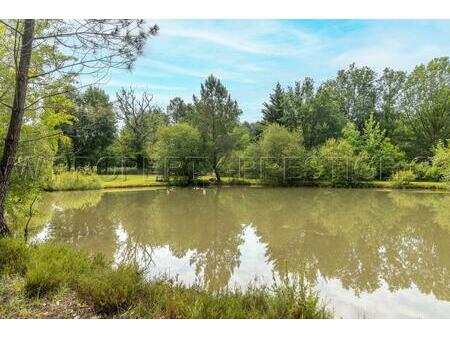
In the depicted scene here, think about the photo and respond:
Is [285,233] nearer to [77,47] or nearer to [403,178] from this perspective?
[77,47]

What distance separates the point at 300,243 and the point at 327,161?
52.3ft

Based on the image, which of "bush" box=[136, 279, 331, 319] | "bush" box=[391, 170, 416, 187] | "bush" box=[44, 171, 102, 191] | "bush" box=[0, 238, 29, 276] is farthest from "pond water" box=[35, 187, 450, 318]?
"bush" box=[391, 170, 416, 187]

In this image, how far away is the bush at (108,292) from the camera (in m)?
3.46

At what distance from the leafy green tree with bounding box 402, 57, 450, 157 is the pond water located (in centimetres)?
1465

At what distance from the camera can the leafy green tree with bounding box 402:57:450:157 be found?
29.7m

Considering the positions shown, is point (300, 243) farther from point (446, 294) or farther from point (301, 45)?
point (301, 45)

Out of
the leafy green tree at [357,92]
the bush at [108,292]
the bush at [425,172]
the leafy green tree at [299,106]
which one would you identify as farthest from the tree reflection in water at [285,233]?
the leafy green tree at [357,92]

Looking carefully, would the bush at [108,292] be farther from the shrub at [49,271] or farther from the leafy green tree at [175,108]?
the leafy green tree at [175,108]

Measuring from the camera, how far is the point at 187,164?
2531 cm

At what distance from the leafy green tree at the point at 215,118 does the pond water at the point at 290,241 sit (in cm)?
836

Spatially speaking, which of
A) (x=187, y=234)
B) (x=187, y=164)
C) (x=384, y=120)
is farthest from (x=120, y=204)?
(x=384, y=120)

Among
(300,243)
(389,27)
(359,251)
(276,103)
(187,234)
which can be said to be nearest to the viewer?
(389,27)

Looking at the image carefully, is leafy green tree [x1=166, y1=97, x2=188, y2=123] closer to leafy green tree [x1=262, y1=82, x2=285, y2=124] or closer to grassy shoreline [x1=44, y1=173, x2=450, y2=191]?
leafy green tree [x1=262, y1=82, x2=285, y2=124]
